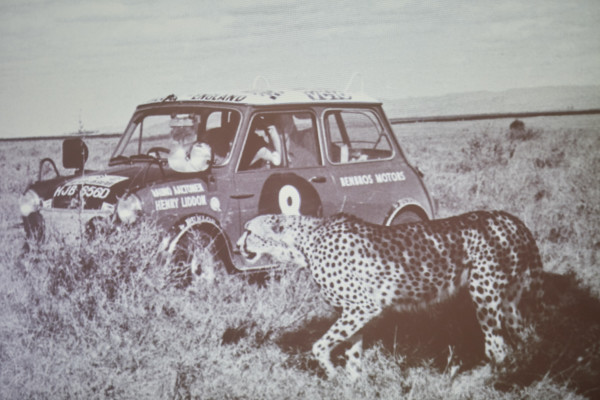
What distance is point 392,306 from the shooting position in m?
3.59

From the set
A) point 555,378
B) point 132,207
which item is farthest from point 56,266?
point 555,378

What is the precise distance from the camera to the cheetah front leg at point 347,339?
3.43 metres

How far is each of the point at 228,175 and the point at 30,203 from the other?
3.64 ft

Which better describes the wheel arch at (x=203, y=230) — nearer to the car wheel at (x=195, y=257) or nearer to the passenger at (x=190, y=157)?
the car wheel at (x=195, y=257)

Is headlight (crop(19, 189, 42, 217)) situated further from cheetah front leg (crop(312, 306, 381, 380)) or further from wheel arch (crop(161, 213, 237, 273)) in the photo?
cheetah front leg (crop(312, 306, 381, 380))

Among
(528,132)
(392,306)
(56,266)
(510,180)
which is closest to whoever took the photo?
(56,266)

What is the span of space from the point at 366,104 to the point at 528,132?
4.22m

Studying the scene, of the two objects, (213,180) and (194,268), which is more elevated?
(213,180)

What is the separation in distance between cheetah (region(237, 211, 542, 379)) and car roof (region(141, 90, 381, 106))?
719 mm

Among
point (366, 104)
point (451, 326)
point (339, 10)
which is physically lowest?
point (451, 326)

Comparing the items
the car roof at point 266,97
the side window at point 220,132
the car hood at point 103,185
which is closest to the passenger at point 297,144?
the car roof at point 266,97

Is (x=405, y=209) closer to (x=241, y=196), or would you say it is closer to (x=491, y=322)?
(x=491, y=322)

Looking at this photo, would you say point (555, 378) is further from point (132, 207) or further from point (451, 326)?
point (132, 207)

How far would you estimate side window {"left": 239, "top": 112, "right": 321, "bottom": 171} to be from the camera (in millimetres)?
3773
